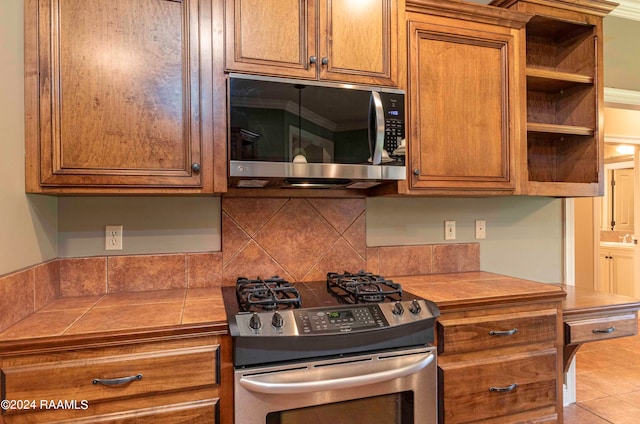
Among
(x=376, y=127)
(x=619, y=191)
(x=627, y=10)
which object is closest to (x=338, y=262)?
(x=376, y=127)

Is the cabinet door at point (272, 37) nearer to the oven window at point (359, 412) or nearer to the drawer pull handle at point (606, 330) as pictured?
the oven window at point (359, 412)

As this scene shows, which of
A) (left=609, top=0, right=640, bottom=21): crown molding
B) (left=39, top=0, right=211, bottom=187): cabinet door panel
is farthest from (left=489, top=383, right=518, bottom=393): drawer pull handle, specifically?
(left=609, top=0, right=640, bottom=21): crown molding

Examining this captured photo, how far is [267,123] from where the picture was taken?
1525mm

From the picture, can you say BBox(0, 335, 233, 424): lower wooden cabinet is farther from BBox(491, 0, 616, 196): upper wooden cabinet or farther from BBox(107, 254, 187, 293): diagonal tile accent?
BBox(491, 0, 616, 196): upper wooden cabinet

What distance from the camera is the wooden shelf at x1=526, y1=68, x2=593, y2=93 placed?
2.08m

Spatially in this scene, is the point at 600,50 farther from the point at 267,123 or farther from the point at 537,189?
the point at 267,123

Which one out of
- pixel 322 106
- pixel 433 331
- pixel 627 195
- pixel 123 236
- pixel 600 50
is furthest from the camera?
pixel 627 195

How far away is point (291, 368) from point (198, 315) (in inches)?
15.1

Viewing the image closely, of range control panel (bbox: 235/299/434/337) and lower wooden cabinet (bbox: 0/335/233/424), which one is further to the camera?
range control panel (bbox: 235/299/434/337)

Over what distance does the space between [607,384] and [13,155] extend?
3830 mm

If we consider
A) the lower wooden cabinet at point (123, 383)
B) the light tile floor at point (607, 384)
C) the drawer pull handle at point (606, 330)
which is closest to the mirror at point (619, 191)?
the light tile floor at point (607, 384)

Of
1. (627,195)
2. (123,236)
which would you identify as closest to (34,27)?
(123,236)

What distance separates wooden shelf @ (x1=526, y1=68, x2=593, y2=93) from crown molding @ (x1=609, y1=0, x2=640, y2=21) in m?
0.96

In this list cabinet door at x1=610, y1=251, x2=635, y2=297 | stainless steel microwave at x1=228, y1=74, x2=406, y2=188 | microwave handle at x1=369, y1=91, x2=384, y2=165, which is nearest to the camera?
stainless steel microwave at x1=228, y1=74, x2=406, y2=188
